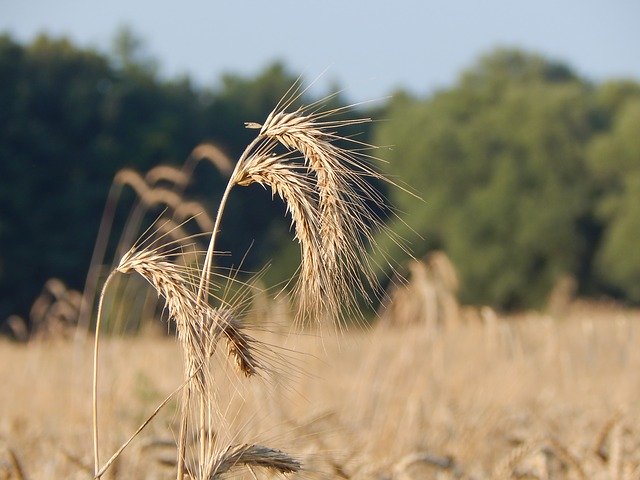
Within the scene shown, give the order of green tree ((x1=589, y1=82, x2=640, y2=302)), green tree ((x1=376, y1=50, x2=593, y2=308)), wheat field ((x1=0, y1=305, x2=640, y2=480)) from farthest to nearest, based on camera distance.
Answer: green tree ((x1=376, y1=50, x2=593, y2=308)), green tree ((x1=589, y1=82, x2=640, y2=302)), wheat field ((x1=0, y1=305, x2=640, y2=480))

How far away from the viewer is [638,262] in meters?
35.3

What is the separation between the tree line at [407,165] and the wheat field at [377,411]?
20.8 metres

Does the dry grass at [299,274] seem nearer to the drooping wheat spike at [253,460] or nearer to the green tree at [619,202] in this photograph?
the drooping wheat spike at [253,460]

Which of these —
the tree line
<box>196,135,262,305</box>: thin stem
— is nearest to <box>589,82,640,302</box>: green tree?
the tree line

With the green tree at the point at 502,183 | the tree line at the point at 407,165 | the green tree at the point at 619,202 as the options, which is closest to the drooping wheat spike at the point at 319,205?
the tree line at the point at 407,165

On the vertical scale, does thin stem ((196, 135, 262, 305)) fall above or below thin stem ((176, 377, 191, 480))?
above

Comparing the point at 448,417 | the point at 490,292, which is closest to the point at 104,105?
the point at 490,292

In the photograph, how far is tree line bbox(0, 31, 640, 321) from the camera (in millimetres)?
30094

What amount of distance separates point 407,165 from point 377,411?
120 ft

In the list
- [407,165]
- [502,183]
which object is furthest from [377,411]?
[407,165]

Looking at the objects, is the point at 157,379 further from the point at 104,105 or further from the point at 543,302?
the point at 543,302

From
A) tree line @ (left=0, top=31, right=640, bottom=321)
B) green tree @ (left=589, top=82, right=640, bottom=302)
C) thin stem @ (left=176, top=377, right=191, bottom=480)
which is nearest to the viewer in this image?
thin stem @ (left=176, top=377, right=191, bottom=480)

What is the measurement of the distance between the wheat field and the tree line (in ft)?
68.1

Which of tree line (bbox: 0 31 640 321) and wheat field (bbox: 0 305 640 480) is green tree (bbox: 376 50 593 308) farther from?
wheat field (bbox: 0 305 640 480)
